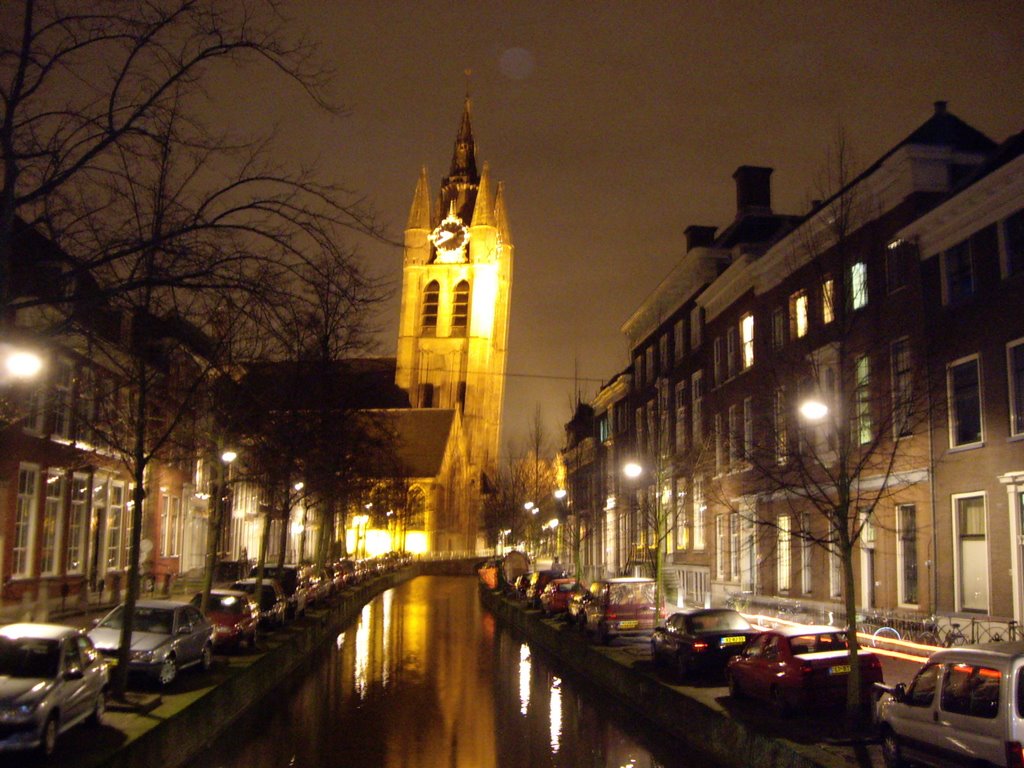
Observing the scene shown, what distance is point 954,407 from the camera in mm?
23625

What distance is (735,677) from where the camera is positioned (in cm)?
1772

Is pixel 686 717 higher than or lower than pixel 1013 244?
lower

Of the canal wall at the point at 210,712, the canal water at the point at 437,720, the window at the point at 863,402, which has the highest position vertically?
the window at the point at 863,402

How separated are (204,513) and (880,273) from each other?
38700 mm

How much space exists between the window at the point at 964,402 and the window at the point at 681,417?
18.9 m

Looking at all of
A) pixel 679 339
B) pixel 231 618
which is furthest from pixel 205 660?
pixel 679 339

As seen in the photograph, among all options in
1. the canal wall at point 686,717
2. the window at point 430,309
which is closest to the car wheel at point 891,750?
the canal wall at point 686,717

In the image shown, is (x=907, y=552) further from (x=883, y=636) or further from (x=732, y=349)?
(x=732, y=349)

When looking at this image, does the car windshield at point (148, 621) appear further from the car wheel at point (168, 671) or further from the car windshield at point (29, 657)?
the car windshield at point (29, 657)

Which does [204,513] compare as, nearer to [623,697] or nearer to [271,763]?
[623,697]

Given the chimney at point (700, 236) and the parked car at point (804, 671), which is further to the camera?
the chimney at point (700, 236)

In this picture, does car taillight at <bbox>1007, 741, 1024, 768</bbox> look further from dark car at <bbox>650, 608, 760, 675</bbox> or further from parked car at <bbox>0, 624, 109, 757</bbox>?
dark car at <bbox>650, 608, 760, 675</bbox>

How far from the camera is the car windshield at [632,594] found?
2854 centimetres

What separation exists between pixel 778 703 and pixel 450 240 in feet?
398
